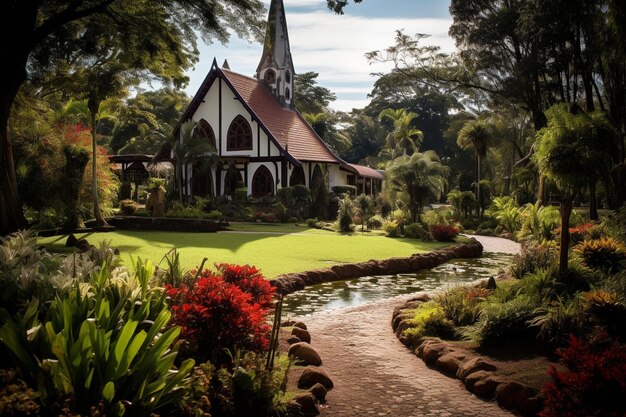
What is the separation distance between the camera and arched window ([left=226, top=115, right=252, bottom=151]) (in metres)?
32.3

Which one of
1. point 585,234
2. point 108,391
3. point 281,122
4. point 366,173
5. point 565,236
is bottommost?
point 108,391

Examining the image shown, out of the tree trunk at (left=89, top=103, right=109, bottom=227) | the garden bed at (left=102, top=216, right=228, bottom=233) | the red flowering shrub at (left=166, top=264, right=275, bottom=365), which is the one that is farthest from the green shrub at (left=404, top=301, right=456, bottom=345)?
the garden bed at (left=102, top=216, right=228, bottom=233)

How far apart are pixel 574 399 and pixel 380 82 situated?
217 feet

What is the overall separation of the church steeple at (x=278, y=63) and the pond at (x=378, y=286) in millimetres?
23447

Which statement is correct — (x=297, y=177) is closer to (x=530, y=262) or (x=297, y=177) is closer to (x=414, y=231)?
(x=414, y=231)

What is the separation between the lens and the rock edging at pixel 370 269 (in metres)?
11.2

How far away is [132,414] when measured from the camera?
322 cm

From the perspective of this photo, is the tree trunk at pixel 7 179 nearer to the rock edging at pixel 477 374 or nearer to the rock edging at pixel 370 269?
the rock edging at pixel 370 269

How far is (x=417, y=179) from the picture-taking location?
2398cm

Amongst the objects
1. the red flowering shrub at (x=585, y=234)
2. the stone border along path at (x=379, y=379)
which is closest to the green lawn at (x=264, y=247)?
the stone border along path at (x=379, y=379)

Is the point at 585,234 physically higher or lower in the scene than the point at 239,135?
lower

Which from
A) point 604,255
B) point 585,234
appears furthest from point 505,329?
point 585,234

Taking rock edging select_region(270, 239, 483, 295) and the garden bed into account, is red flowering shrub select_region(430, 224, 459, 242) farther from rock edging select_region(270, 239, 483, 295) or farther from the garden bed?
the garden bed

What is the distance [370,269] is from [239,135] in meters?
20.9
